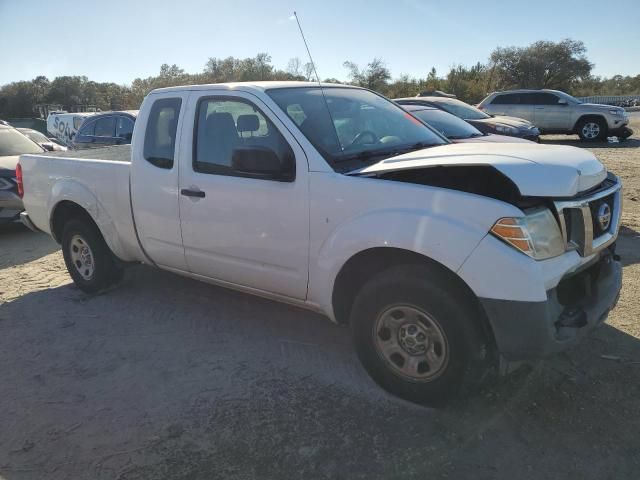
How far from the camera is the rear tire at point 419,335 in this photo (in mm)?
2795

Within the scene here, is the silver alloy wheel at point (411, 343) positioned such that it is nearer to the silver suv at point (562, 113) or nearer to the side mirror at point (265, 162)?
the side mirror at point (265, 162)

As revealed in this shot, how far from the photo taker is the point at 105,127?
1141cm

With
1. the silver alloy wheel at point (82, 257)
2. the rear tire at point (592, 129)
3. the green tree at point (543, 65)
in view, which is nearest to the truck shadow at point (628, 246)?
the silver alloy wheel at point (82, 257)

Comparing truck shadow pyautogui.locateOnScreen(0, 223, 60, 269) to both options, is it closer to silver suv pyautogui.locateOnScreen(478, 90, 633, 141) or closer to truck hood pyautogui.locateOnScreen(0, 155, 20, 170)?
truck hood pyautogui.locateOnScreen(0, 155, 20, 170)

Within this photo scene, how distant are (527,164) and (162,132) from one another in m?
2.85

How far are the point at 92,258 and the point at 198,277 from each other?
57.5 inches

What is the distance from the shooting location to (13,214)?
792 centimetres

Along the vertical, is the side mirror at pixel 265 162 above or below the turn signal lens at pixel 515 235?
above

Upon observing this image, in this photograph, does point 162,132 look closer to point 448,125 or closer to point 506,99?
point 448,125

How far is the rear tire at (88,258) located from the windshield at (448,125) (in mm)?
4454

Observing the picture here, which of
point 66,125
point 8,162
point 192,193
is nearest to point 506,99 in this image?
point 66,125

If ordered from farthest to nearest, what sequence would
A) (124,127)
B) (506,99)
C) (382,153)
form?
(506,99), (124,127), (382,153)

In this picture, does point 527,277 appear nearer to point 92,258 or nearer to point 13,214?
point 92,258

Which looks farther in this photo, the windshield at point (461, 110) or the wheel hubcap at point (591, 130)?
the wheel hubcap at point (591, 130)
